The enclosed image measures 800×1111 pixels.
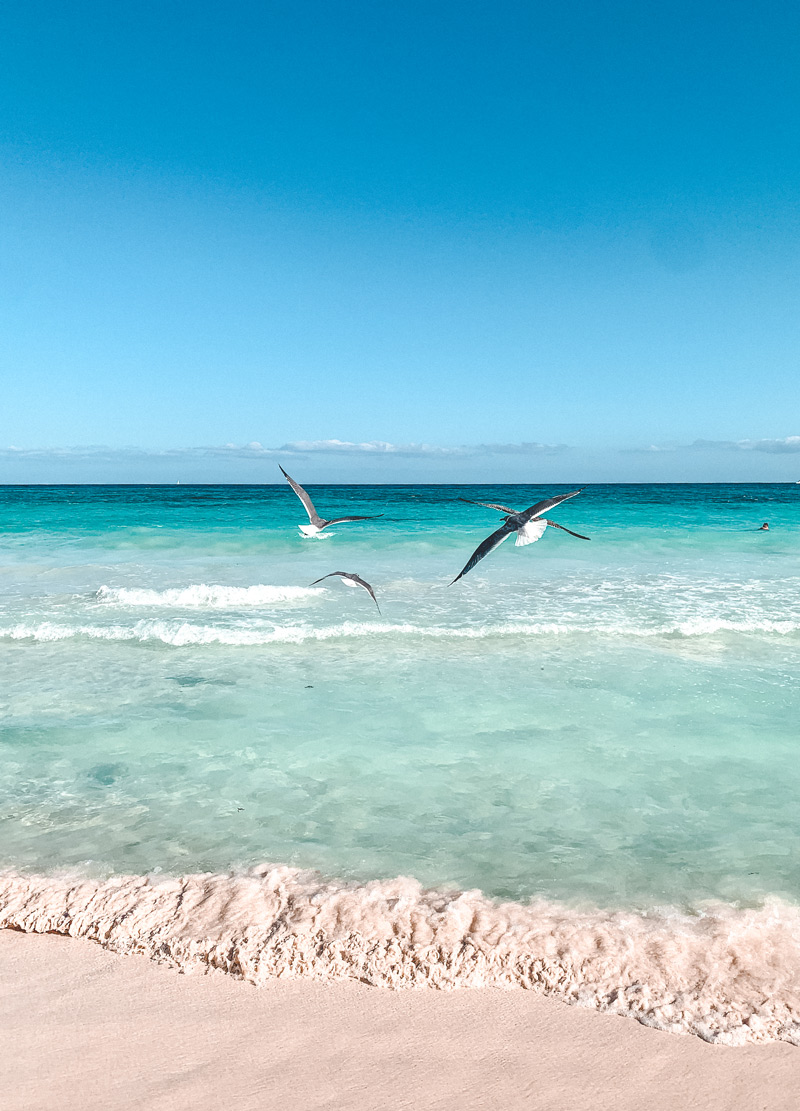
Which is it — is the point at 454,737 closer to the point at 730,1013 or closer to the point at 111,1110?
the point at 730,1013

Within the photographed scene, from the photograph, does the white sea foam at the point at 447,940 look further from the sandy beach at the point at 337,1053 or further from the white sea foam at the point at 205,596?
the white sea foam at the point at 205,596

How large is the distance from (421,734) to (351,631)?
3320mm

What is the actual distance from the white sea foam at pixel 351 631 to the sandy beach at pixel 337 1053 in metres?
5.73

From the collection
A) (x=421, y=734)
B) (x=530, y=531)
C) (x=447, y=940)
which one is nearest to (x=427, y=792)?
(x=421, y=734)

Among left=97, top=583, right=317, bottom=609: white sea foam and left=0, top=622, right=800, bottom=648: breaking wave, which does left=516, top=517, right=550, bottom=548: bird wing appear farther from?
left=97, top=583, right=317, bottom=609: white sea foam

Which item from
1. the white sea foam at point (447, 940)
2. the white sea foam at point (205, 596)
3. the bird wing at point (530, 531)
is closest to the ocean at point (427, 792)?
the white sea foam at point (447, 940)

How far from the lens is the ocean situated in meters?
2.94

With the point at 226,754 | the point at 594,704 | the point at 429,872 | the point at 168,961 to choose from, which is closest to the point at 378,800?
the point at 429,872

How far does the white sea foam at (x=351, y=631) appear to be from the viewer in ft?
28.0

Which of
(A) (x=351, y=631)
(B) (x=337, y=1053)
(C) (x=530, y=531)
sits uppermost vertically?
(C) (x=530, y=531)

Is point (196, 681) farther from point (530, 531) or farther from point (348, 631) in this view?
point (530, 531)

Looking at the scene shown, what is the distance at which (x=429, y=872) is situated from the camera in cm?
358

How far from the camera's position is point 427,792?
4.57 m

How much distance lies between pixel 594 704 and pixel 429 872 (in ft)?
10.2
